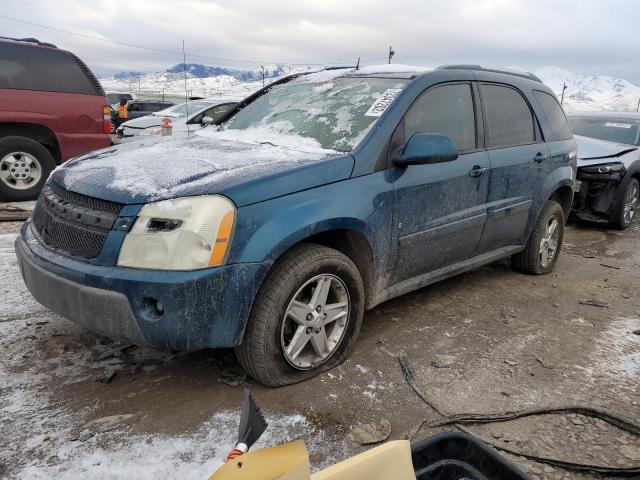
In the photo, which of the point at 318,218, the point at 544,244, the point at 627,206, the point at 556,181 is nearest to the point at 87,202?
the point at 318,218

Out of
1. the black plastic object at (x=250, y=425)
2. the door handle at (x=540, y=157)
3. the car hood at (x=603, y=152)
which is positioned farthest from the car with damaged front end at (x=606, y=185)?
the black plastic object at (x=250, y=425)

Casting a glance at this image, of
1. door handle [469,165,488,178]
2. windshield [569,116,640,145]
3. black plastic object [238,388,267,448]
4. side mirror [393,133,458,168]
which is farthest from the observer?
windshield [569,116,640,145]

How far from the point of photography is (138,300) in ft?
7.65

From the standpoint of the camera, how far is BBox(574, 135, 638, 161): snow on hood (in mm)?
7230

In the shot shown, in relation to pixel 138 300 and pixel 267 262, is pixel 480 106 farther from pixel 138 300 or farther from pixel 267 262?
pixel 138 300

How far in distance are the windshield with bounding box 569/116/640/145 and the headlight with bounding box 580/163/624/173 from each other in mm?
1163

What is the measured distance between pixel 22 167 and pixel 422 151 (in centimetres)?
558

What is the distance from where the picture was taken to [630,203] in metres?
7.48

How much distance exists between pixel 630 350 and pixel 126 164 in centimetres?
332

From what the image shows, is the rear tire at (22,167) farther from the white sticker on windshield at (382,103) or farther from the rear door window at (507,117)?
the rear door window at (507,117)

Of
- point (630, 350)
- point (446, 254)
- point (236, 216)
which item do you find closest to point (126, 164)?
point (236, 216)

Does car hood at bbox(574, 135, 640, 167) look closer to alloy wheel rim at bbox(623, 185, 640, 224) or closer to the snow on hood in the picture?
the snow on hood

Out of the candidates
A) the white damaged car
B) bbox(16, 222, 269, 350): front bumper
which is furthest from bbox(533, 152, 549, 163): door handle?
the white damaged car

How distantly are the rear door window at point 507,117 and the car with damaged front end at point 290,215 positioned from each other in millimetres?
19
